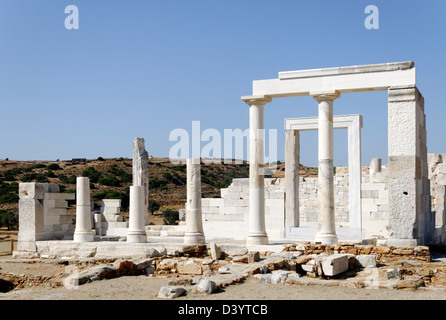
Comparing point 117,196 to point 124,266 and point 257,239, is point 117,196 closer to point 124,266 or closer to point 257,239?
point 257,239

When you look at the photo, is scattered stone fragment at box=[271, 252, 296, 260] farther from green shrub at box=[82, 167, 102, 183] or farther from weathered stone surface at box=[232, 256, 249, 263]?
green shrub at box=[82, 167, 102, 183]

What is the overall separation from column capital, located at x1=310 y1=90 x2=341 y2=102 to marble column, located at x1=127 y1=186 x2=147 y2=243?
6914 mm

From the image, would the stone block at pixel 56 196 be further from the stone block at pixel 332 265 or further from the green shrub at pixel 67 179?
the green shrub at pixel 67 179

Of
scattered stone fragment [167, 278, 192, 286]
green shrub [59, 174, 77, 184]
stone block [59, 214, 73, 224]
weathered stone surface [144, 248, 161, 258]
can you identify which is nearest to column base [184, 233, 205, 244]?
weathered stone surface [144, 248, 161, 258]

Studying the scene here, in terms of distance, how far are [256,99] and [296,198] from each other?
7.36 metres

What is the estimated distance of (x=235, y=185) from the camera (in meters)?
26.7

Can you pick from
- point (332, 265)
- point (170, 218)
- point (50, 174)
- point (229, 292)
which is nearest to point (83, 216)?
point (229, 292)

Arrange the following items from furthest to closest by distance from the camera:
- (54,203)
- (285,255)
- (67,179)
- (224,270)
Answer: (67,179), (54,203), (285,255), (224,270)

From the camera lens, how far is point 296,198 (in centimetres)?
2405

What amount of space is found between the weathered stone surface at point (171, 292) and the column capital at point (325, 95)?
819 centimetres
